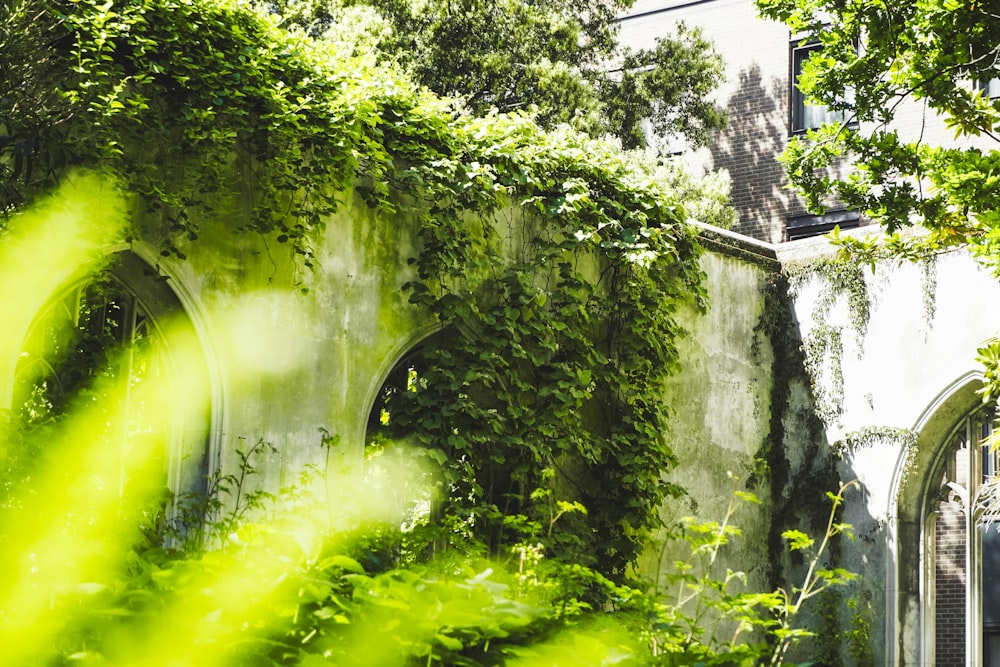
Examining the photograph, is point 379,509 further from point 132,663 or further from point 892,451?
point 132,663

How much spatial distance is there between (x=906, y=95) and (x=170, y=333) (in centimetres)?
434

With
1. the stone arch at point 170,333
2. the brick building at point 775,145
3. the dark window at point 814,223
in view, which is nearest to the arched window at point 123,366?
the stone arch at point 170,333

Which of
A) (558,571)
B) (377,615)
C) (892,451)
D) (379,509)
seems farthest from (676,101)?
(377,615)

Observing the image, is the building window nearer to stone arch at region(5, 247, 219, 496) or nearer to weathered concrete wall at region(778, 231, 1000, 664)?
weathered concrete wall at region(778, 231, 1000, 664)

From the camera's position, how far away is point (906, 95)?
20.5 feet

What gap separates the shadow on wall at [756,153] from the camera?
655 inches

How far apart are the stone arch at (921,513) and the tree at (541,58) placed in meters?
7.52

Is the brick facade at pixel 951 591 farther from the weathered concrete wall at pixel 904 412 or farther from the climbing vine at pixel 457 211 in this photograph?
the climbing vine at pixel 457 211

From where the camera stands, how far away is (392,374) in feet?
25.2

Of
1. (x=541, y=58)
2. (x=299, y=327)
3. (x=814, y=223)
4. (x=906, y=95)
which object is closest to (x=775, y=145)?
(x=814, y=223)

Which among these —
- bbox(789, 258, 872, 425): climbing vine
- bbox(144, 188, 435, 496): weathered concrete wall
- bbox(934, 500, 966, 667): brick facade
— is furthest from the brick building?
bbox(144, 188, 435, 496): weathered concrete wall

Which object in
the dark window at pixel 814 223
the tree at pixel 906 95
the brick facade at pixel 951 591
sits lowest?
the brick facade at pixel 951 591

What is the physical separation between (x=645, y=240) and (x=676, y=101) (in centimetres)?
895

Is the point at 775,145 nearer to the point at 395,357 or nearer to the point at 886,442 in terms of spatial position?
the point at 886,442
